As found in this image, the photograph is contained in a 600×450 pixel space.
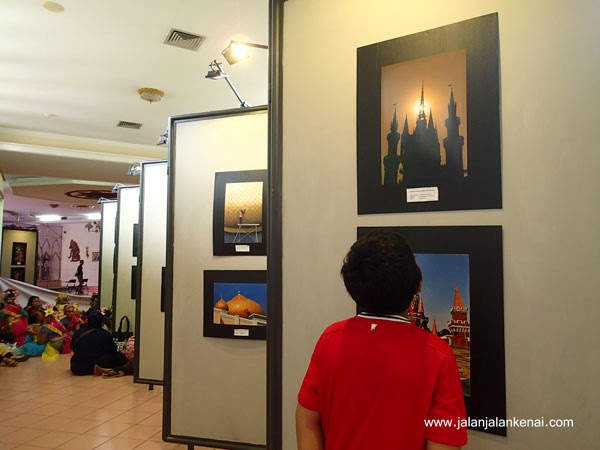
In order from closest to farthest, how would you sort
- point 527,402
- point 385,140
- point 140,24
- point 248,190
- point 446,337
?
point 527,402 → point 446,337 → point 385,140 → point 248,190 → point 140,24

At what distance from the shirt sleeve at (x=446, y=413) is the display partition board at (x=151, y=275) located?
12.6 feet

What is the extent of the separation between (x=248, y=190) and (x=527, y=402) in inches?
78.0

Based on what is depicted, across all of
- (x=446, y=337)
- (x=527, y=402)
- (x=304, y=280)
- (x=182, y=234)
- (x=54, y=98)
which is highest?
(x=54, y=98)

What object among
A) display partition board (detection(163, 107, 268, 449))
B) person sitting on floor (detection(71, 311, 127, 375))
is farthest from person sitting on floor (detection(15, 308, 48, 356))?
display partition board (detection(163, 107, 268, 449))

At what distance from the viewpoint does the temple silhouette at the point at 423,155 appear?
1422 millimetres

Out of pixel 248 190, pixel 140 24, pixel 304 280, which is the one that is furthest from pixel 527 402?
pixel 140 24

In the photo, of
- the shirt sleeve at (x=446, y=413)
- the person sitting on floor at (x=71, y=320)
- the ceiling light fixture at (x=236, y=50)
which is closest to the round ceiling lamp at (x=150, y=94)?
the ceiling light fixture at (x=236, y=50)

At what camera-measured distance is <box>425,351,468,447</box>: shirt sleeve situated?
3.32 ft

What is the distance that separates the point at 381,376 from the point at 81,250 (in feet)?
67.5

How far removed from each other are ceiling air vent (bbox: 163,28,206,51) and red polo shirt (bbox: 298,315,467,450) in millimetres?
3455

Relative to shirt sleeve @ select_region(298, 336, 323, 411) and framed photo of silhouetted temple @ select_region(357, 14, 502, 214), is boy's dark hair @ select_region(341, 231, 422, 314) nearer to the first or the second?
shirt sleeve @ select_region(298, 336, 323, 411)

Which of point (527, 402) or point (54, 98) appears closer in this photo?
point (527, 402)

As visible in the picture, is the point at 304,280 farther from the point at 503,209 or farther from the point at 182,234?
the point at 182,234

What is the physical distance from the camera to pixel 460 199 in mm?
1411
